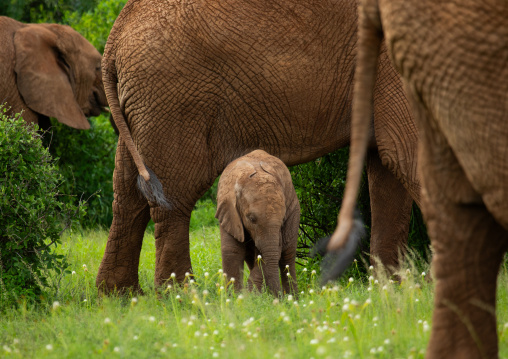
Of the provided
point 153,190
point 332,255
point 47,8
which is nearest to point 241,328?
point 153,190

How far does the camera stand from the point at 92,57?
30.1 ft

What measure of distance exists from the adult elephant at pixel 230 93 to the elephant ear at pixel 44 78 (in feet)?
10.9

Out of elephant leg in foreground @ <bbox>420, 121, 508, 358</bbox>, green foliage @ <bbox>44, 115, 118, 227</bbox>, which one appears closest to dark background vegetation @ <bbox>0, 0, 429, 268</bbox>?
green foliage @ <bbox>44, 115, 118, 227</bbox>

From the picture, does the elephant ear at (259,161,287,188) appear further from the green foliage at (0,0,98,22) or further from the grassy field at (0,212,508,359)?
the green foliage at (0,0,98,22)

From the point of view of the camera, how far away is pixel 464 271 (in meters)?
2.63

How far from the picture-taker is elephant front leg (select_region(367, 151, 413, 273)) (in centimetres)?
558

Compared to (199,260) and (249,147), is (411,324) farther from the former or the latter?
(199,260)

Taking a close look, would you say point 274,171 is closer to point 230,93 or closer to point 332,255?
point 230,93

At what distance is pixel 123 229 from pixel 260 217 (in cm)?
128

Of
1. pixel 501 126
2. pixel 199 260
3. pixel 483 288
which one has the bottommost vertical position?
pixel 199 260

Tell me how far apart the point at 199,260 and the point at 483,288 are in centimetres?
469

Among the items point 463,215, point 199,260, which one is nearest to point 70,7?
point 199,260

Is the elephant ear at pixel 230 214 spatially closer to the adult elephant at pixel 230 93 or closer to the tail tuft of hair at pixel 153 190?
the adult elephant at pixel 230 93

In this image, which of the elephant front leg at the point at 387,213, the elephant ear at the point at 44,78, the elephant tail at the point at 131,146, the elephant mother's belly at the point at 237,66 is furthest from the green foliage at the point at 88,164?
the elephant front leg at the point at 387,213
